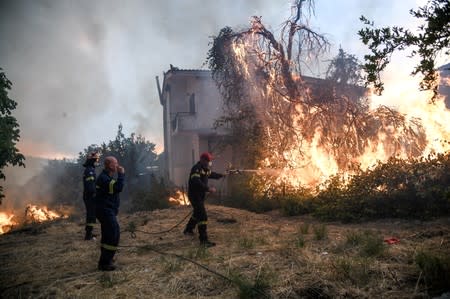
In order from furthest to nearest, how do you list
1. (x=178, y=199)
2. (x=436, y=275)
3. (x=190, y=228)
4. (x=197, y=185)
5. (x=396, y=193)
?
1. (x=178, y=199)
2. (x=396, y=193)
3. (x=190, y=228)
4. (x=197, y=185)
5. (x=436, y=275)

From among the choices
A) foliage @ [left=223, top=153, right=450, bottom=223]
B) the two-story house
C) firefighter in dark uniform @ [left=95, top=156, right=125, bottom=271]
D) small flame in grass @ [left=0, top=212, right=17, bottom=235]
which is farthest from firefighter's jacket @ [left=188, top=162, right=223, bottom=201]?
small flame in grass @ [left=0, top=212, right=17, bottom=235]

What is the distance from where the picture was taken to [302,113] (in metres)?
15.0

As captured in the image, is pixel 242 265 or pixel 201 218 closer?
pixel 242 265

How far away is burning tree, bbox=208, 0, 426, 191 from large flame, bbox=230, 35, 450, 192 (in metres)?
0.04

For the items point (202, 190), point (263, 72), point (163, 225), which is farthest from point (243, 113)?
point (202, 190)

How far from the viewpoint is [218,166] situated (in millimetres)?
20422

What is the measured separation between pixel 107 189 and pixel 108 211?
396 mm

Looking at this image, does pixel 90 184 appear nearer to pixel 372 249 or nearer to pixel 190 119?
pixel 372 249

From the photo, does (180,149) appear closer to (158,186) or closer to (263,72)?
(158,186)

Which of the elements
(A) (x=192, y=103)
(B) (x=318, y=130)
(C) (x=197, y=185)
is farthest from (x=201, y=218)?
(A) (x=192, y=103)

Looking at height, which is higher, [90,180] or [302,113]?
[302,113]

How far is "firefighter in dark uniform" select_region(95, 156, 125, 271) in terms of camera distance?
21.2 ft

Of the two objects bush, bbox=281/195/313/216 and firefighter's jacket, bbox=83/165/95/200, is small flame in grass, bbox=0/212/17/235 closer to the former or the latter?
firefighter's jacket, bbox=83/165/95/200

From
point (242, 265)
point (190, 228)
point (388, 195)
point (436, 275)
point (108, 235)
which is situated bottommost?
point (242, 265)
